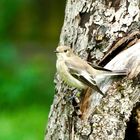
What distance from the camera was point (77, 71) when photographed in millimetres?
5949

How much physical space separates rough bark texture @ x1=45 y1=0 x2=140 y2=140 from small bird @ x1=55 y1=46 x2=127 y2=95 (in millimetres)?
74

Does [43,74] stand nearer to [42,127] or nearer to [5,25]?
[5,25]

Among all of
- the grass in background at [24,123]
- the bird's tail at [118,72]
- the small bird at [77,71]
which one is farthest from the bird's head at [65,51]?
the grass in background at [24,123]

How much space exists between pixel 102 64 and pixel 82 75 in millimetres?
201

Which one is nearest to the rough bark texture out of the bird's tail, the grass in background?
the bird's tail

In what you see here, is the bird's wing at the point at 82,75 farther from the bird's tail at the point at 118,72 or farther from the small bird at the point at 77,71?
the bird's tail at the point at 118,72

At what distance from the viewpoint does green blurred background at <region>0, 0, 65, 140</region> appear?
8344 mm

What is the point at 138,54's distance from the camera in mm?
5938

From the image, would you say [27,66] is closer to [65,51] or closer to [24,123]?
[24,123]

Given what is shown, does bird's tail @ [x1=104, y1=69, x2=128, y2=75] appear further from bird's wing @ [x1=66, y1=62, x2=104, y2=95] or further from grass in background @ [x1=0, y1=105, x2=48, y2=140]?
grass in background @ [x1=0, y1=105, x2=48, y2=140]

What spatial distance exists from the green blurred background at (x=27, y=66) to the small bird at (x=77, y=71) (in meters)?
1.98

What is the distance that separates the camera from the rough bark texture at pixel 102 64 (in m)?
5.79

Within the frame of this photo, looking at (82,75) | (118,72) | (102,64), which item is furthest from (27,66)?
(118,72)

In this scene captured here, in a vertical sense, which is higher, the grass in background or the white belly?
the white belly
